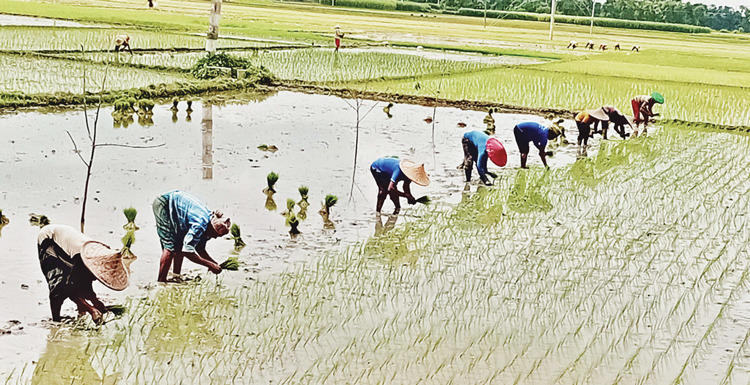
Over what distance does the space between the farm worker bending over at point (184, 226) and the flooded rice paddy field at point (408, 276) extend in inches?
8.5

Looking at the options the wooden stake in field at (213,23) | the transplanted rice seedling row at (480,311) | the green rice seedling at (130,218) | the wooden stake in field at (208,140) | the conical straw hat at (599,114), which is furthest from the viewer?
the wooden stake in field at (213,23)

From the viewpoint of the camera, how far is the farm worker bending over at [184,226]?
4.86 m

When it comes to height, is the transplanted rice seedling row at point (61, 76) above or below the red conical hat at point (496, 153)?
below

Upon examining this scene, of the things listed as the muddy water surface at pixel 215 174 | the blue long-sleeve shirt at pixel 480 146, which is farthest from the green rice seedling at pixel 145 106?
the blue long-sleeve shirt at pixel 480 146

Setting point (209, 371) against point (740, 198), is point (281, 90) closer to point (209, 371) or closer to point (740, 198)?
point (740, 198)

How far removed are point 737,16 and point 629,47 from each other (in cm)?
4598

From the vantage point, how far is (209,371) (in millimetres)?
3959

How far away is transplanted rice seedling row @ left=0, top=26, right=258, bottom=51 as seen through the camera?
57.4ft

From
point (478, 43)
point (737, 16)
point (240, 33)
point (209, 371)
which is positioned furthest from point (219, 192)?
point (737, 16)

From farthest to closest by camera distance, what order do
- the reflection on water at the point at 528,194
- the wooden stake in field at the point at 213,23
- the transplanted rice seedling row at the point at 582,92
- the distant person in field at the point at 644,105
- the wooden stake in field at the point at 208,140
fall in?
1. the wooden stake in field at the point at 213,23
2. the transplanted rice seedling row at the point at 582,92
3. the distant person in field at the point at 644,105
4. the wooden stake in field at the point at 208,140
5. the reflection on water at the point at 528,194

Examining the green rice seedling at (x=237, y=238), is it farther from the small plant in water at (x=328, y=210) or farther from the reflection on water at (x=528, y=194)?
the reflection on water at (x=528, y=194)

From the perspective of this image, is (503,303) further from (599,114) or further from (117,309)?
(599,114)

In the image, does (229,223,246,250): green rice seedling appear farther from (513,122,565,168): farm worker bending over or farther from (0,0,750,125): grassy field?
(0,0,750,125): grassy field

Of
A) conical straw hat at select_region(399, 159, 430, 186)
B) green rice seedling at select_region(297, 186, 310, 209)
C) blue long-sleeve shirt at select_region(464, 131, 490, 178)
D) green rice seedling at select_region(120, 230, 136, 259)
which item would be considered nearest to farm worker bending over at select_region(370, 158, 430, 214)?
conical straw hat at select_region(399, 159, 430, 186)
